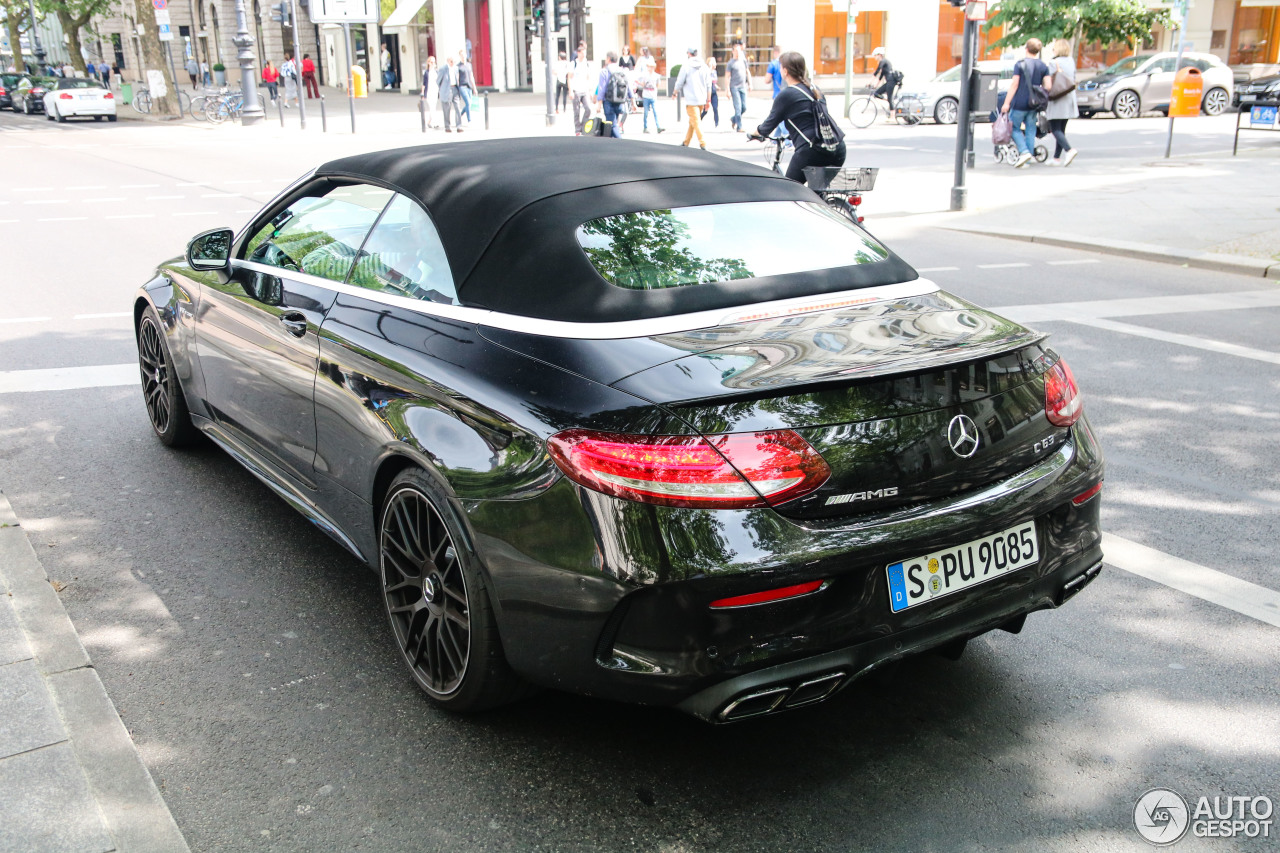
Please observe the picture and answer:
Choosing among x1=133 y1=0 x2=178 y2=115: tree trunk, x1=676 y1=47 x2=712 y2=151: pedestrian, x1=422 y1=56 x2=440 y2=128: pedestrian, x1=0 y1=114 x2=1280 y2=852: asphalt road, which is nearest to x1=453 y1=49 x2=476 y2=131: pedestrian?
x1=422 y1=56 x2=440 y2=128: pedestrian

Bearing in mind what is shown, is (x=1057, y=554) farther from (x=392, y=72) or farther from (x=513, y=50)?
(x=392, y=72)

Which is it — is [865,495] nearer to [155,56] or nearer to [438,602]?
[438,602]

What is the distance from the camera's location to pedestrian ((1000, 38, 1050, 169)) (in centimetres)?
1773

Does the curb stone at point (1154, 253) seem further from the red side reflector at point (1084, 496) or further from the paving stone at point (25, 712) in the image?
the paving stone at point (25, 712)

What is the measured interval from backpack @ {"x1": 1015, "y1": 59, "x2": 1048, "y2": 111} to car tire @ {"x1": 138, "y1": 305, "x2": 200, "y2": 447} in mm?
15303

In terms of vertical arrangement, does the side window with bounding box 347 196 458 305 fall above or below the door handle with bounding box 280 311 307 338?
above

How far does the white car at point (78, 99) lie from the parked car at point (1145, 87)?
31030 mm

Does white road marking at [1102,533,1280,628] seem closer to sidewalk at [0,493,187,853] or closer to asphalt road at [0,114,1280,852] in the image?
asphalt road at [0,114,1280,852]

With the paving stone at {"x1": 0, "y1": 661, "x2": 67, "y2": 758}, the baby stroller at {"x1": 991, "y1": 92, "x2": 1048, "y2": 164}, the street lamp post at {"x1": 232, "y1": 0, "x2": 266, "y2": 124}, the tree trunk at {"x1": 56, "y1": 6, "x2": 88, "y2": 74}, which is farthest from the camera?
the tree trunk at {"x1": 56, "y1": 6, "x2": 88, "y2": 74}

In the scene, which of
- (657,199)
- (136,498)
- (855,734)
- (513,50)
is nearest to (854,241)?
(657,199)

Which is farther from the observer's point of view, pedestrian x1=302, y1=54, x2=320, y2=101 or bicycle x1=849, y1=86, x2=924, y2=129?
pedestrian x1=302, y1=54, x2=320, y2=101

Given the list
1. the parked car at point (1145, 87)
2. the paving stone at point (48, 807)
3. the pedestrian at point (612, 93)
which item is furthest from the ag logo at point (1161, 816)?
the parked car at point (1145, 87)

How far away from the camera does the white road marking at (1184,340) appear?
743 cm

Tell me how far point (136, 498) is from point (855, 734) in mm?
3416
